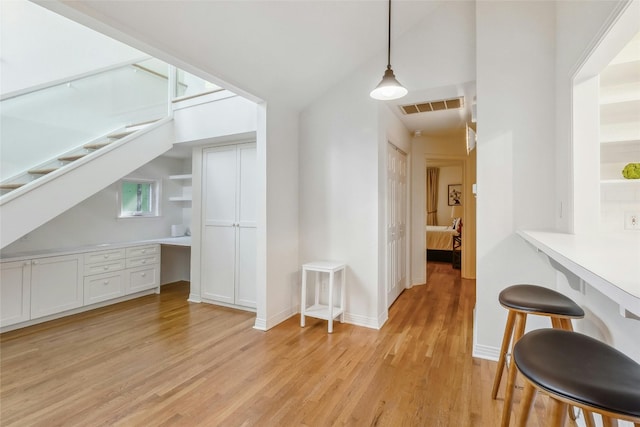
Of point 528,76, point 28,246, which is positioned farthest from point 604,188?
point 28,246

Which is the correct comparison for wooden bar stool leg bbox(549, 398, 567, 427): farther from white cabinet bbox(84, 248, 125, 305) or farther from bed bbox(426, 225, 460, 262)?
bed bbox(426, 225, 460, 262)

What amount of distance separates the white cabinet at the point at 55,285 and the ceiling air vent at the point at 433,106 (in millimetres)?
4388

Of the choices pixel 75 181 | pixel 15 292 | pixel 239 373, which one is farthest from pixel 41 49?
pixel 239 373

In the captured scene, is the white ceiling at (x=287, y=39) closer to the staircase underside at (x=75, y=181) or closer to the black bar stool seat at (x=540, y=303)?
the staircase underside at (x=75, y=181)

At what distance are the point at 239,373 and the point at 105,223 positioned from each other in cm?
332

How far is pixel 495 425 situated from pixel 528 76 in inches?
101

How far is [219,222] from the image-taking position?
3.94m

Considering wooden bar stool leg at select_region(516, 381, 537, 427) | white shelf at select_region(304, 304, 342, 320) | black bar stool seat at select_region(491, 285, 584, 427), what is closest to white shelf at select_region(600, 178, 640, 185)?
black bar stool seat at select_region(491, 285, 584, 427)

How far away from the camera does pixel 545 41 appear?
238 cm

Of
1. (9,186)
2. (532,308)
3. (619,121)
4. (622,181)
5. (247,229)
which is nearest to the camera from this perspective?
(532,308)

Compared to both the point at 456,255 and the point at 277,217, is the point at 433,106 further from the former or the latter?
the point at 456,255

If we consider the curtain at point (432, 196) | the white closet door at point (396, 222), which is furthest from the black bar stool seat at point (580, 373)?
the curtain at point (432, 196)

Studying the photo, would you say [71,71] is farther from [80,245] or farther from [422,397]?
[422,397]

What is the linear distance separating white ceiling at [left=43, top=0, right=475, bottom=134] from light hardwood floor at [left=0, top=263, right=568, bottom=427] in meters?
2.43
